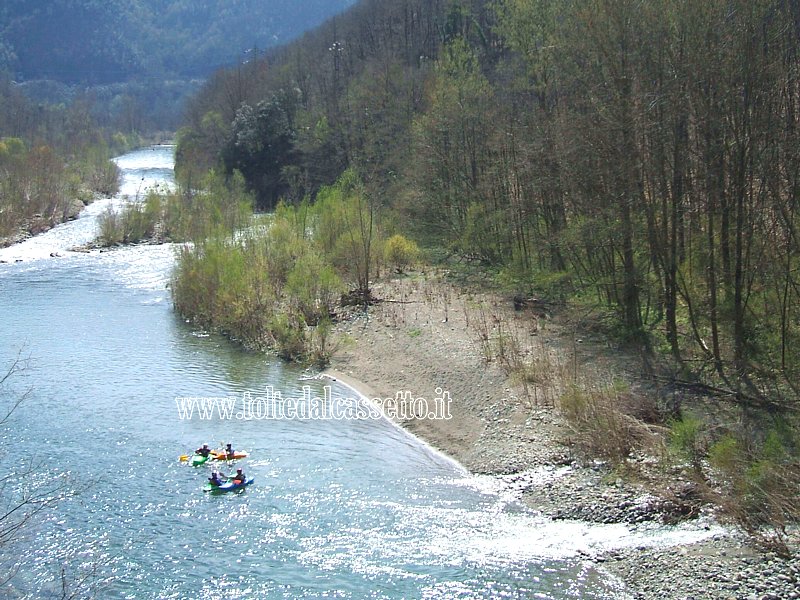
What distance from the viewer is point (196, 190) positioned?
58.7 m

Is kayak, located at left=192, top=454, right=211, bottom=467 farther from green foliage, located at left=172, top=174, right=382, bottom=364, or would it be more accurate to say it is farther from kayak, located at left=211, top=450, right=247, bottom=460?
green foliage, located at left=172, top=174, right=382, bottom=364

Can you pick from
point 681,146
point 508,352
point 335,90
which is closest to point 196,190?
point 335,90

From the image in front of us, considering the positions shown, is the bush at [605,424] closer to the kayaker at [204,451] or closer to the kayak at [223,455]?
the kayak at [223,455]

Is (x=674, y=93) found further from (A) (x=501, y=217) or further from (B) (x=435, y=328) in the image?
(A) (x=501, y=217)

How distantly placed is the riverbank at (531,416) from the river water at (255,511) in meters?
0.54

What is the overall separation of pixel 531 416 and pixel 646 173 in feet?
21.4

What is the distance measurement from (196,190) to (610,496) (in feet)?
164

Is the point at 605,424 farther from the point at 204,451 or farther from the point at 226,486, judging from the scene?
the point at 204,451

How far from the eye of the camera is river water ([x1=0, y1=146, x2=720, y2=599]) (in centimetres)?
1184

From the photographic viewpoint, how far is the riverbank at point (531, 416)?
442 inches

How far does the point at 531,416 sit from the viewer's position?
17.6 metres

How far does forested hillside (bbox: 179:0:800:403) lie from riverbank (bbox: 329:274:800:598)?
194 centimetres

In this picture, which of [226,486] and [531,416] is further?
[531,416]

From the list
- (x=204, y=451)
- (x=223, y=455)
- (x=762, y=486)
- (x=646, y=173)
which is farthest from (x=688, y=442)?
(x=204, y=451)
